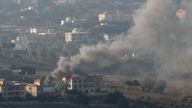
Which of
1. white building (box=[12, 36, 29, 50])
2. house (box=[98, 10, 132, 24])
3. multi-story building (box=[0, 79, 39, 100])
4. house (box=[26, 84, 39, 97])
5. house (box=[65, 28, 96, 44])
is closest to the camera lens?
house (box=[26, 84, 39, 97])

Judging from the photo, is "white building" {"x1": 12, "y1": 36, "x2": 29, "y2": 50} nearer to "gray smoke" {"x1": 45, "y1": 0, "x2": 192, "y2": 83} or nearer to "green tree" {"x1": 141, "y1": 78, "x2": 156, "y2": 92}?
"gray smoke" {"x1": 45, "y1": 0, "x2": 192, "y2": 83}

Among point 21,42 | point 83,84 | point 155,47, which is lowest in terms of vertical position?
point 83,84

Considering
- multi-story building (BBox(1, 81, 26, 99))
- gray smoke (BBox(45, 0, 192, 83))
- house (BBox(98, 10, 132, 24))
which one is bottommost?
multi-story building (BBox(1, 81, 26, 99))

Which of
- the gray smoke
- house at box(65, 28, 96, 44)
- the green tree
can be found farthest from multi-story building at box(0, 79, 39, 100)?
house at box(65, 28, 96, 44)

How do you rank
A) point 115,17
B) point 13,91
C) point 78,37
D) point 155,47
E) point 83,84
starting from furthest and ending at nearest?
1. point 115,17
2. point 78,37
3. point 155,47
4. point 83,84
5. point 13,91

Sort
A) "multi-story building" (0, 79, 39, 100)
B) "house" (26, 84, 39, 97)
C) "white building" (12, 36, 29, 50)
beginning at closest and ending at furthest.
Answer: "house" (26, 84, 39, 97) < "multi-story building" (0, 79, 39, 100) < "white building" (12, 36, 29, 50)

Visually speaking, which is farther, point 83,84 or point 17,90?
point 83,84

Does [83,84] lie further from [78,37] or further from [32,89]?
[78,37]

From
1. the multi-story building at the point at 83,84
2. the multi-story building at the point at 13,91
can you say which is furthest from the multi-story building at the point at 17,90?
the multi-story building at the point at 83,84

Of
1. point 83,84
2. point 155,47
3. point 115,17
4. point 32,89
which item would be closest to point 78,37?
point 115,17
